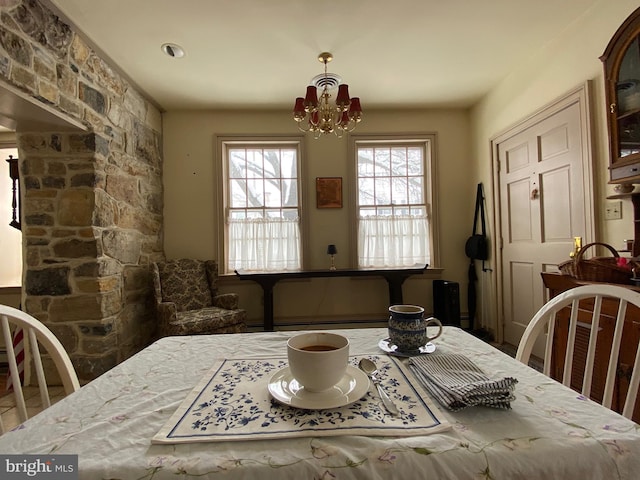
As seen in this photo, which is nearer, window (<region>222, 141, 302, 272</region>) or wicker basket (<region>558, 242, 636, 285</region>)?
wicker basket (<region>558, 242, 636, 285</region>)

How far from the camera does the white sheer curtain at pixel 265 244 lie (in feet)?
11.7

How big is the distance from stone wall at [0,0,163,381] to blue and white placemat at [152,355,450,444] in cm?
223

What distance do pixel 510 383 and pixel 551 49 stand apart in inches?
118

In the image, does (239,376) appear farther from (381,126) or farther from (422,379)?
(381,126)

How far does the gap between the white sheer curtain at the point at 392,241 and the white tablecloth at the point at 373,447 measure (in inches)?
118

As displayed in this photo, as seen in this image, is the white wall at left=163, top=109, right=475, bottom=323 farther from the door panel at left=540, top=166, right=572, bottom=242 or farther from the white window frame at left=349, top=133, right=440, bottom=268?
the door panel at left=540, top=166, right=572, bottom=242

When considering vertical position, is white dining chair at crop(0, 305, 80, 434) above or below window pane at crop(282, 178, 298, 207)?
below

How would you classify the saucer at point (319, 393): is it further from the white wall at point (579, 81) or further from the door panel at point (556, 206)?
the door panel at point (556, 206)

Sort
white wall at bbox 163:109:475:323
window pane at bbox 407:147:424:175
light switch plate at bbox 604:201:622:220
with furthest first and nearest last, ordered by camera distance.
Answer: window pane at bbox 407:147:424:175
white wall at bbox 163:109:475:323
light switch plate at bbox 604:201:622:220

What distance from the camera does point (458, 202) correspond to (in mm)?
3641

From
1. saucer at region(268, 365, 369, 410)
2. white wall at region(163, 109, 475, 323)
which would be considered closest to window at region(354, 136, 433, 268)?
white wall at region(163, 109, 475, 323)

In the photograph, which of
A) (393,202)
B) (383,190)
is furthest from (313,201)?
(393,202)

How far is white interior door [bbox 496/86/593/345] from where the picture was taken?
7.29 feet
